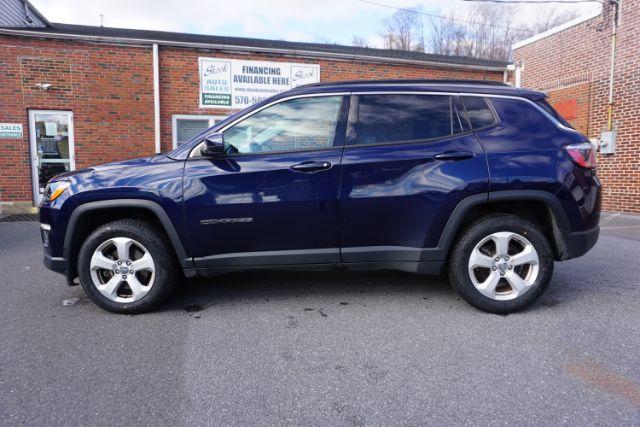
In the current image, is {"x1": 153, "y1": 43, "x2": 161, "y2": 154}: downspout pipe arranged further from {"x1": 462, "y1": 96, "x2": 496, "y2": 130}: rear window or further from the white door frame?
{"x1": 462, "y1": 96, "x2": 496, "y2": 130}: rear window

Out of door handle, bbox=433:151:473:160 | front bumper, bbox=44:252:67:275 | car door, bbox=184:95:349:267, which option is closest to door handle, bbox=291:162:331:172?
car door, bbox=184:95:349:267

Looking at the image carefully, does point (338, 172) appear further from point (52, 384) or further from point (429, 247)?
point (52, 384)

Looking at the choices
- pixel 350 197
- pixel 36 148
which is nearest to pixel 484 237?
pixel 350 197

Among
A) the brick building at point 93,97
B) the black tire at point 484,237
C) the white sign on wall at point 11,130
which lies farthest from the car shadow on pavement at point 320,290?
the white sign on wall at point 11,130

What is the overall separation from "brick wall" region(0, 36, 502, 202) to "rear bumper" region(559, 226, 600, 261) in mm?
8934

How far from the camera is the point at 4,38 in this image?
9.19m

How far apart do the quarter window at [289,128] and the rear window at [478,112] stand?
1.08 metres

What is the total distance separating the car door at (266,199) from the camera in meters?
3.28

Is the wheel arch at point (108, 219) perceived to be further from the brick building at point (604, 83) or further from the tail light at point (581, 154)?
the brick building at point (604, 83)

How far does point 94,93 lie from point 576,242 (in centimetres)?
1020

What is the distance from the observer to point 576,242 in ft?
11.1

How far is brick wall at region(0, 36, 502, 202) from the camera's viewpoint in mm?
9328

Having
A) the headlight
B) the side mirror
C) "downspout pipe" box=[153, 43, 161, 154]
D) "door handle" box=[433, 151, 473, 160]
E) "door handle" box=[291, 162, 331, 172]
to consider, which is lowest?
the headlight

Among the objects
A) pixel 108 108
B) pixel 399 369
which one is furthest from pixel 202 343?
pixel 108 108
